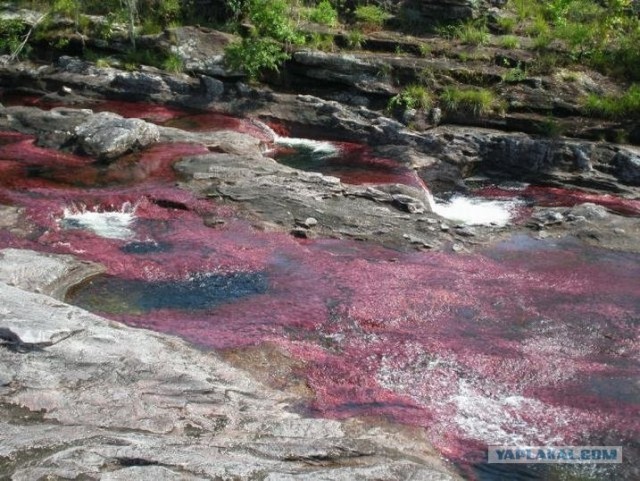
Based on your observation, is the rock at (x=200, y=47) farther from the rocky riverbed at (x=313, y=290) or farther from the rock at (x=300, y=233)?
the rock at (x=300, y=233)

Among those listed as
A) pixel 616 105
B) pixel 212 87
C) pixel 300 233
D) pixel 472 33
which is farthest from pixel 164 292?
pixel 472 33

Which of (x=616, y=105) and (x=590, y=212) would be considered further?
(x=616, y=105)

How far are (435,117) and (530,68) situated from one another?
15.4ft

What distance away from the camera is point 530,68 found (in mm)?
27141

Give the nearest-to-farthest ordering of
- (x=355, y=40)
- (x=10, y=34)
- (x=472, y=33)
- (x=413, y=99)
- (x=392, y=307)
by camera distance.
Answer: (x=392, y=307) < (x=413, y=99) < (x=472, y=33) < (x=355, y=40) < (x=10, y=34)

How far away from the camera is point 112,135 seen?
21453 mm

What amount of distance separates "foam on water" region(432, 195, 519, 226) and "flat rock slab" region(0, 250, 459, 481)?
10.8m

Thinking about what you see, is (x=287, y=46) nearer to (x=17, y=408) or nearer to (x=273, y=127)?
(x=273, y=127)

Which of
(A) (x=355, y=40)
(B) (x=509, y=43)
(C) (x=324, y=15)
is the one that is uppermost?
(C) (x=324, y=15)

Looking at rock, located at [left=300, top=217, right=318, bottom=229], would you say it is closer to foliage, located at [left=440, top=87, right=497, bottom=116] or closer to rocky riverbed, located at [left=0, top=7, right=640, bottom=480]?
rocky riverbed, located at [left=0, top=7, right=640, bottom=480]

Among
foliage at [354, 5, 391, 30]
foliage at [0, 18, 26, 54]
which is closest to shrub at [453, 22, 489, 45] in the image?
foliage at [354, 5, 391, 30]

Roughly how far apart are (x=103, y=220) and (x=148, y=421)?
9.80m

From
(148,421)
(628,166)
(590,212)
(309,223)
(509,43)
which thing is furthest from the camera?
(509,43)

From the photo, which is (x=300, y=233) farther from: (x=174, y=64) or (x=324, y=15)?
(x=324, y=15)
